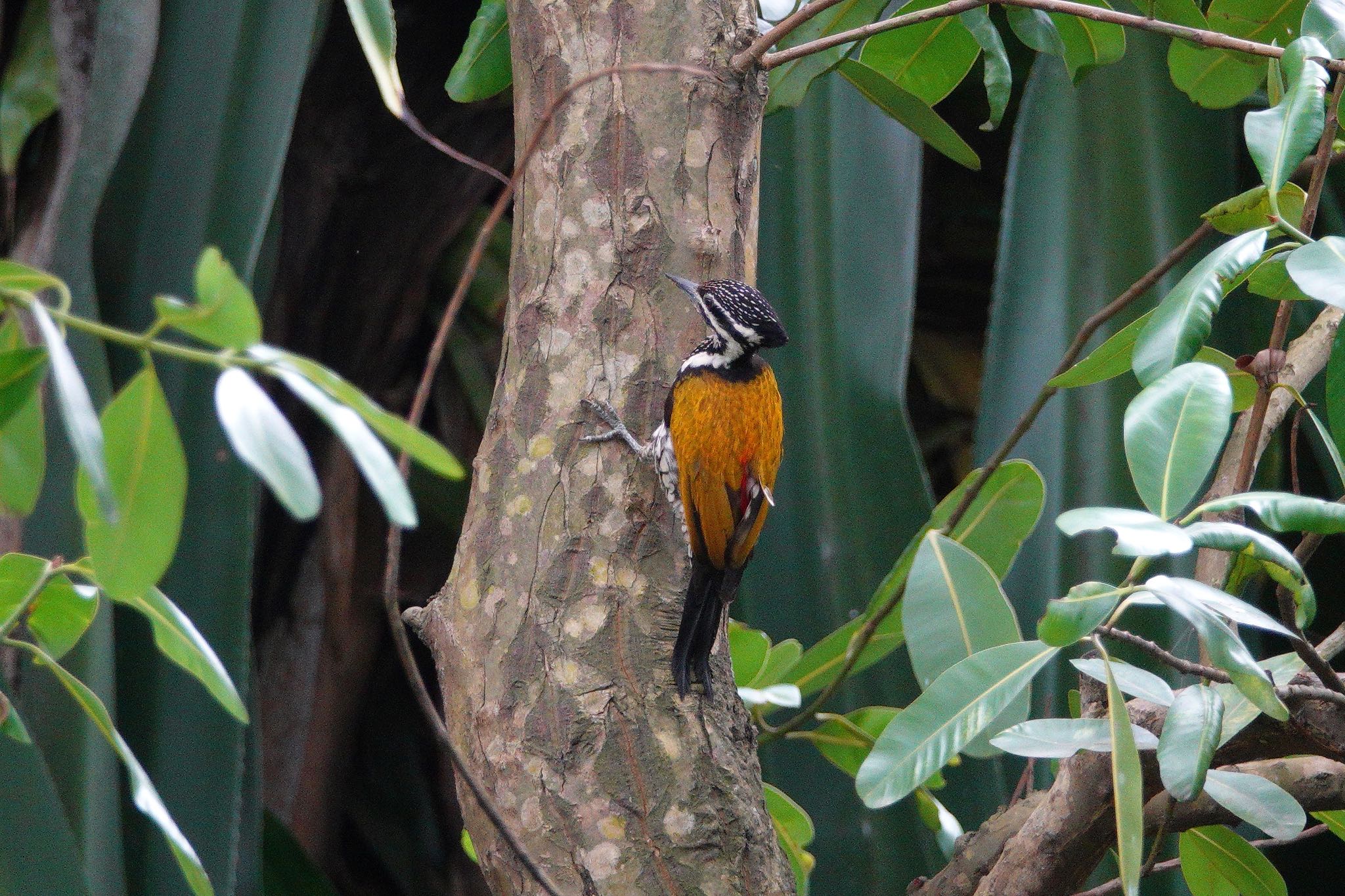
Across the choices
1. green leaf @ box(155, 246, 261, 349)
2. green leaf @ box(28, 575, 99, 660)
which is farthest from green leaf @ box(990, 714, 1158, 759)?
→ green leaf @ box(28, 575, 99, 660)

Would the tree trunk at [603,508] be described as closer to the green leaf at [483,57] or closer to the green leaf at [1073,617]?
the green leaf at [483,57]

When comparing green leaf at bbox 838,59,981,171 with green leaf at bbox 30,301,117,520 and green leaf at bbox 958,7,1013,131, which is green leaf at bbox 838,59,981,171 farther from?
green leaf at bbox 30,301,117,520

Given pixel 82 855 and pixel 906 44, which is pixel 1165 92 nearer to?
pixel 906 44

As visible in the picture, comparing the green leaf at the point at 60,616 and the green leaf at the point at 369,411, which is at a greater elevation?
the green leaf at the point at 369,411

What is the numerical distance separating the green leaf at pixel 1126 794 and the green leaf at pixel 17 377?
0.88 meters

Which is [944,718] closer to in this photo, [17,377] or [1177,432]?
[1177,432]

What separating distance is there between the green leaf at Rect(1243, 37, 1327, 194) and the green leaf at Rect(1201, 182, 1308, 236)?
11 cm

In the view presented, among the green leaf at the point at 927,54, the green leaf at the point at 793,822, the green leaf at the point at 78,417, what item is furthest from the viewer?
the green leaf at the point at 927,54

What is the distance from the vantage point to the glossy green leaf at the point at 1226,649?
3.11ft

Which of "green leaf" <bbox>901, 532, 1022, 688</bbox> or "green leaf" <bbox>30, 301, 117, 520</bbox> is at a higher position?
"green leaf" <bbox>30, 301, 117, 520</bbox>

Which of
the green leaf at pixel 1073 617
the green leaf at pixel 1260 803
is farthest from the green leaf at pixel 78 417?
the green leaf at pixel 1260 803

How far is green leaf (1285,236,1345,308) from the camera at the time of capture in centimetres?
98

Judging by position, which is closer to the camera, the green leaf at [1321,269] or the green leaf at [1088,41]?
the green leaf at [1321,269]

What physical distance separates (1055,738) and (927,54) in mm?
1295
